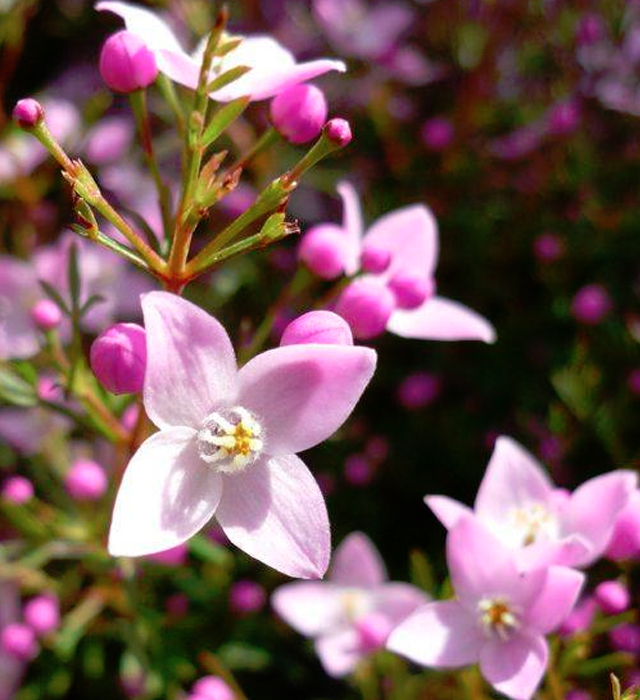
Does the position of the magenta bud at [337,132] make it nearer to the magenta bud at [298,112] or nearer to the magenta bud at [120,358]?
the magenta bud at [298,112]

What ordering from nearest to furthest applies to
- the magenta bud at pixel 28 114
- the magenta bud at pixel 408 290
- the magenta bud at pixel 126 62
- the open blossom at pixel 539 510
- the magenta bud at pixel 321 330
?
the magenta bud at pixel 28 114
the magenta bud at pixel 321 330
the magenta bud at pixel 126 62
the open blossom at pixel 539 510
the magenta bud at pixel 408 290

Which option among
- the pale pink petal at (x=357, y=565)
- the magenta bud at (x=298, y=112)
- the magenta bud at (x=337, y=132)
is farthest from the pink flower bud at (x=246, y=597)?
the magenta bud at (x=337, y=132)

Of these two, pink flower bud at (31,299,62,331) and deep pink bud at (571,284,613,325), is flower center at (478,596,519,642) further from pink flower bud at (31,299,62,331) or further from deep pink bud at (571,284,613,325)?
deep pink bud at (571,284,613,325)

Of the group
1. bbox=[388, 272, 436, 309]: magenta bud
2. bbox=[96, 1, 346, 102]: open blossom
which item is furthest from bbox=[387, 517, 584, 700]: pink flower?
bbox=[96, 1, 346, 102]: open blossom

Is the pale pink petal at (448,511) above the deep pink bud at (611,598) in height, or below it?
above

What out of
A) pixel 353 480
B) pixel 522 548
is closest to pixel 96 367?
pixel 522 548

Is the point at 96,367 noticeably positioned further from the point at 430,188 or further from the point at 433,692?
the point at 430,188
